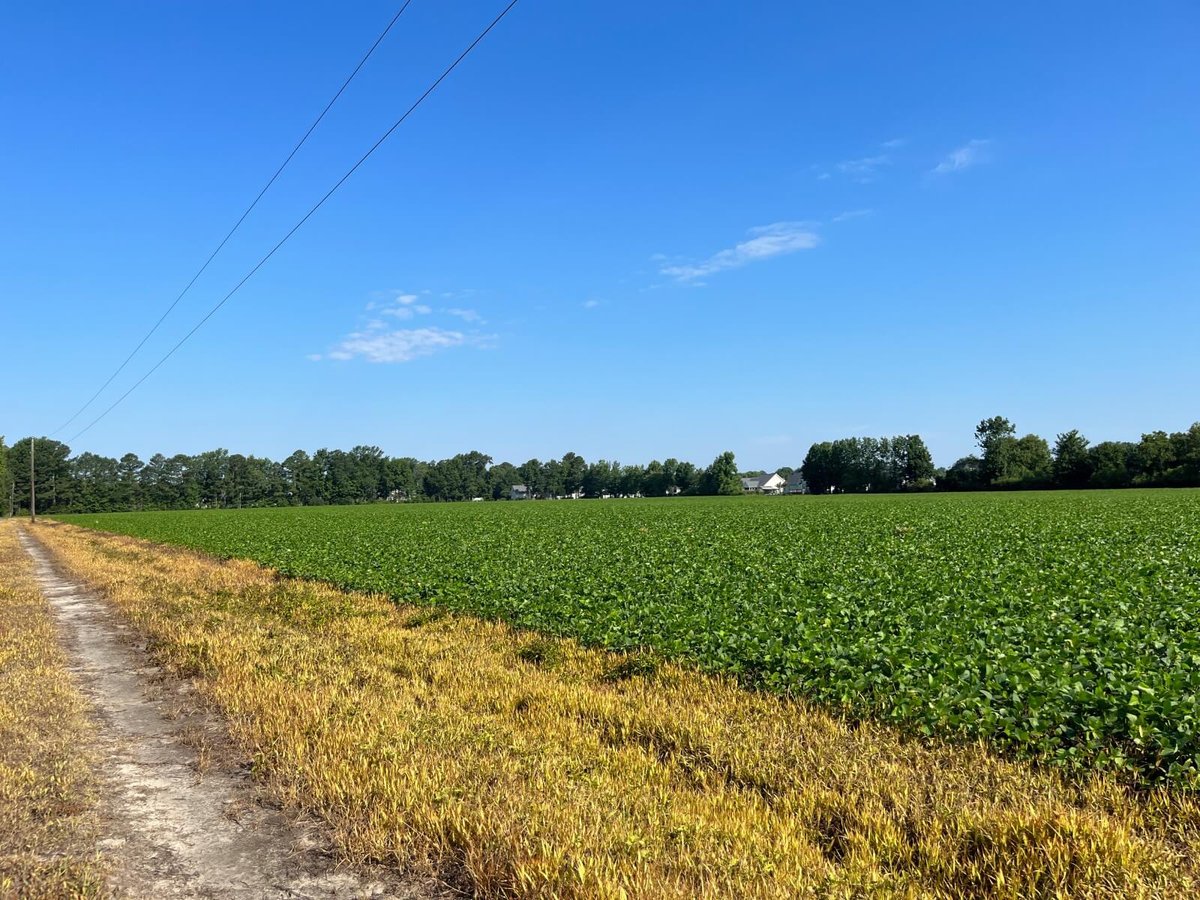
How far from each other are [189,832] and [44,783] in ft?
5.85

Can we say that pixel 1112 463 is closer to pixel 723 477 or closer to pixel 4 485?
pixel 723 477

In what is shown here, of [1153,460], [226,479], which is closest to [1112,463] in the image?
[1153,460]

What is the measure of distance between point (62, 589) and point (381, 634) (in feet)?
48.8

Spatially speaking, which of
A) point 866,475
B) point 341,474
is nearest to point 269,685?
point 866,475

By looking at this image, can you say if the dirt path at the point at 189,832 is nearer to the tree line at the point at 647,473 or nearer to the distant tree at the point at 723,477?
the tree line at the point at 647,473

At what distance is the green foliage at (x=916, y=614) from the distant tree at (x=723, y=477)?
132 meters

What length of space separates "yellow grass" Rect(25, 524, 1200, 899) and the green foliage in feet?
2.10

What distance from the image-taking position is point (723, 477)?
161000 millimetres

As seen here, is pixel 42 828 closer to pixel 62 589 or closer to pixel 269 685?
pixel 269 685

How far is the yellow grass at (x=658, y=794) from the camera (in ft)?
14.0

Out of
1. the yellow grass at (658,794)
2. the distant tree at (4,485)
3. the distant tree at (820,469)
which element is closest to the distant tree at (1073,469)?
the distant tree at (820,469)

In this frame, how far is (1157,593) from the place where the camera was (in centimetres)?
1270

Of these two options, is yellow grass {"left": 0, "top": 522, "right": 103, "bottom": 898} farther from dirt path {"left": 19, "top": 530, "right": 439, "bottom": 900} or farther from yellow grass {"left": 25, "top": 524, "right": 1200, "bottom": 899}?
yellow grass {"left": 25, "top": 524, "right": 1200, "bottom": 899}

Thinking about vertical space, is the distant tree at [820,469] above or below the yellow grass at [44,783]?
above
